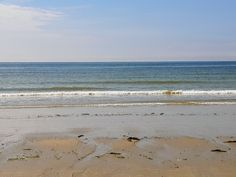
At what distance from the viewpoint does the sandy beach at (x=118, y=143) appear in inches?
373

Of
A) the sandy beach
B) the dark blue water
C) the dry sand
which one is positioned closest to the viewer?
the dry sand

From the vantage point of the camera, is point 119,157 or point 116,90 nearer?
point 119,157

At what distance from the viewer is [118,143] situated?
1252cm

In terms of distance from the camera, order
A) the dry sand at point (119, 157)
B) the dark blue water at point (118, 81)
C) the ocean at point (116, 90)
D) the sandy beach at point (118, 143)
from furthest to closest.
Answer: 1. the dark blue water at point (118, 81)
2. the ocean at point (116, 90)
3. the sandy beach at point (118, 143)
4. the dry sand at point (119, 157)

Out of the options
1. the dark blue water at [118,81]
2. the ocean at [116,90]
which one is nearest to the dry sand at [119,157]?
the ocean at [116,90]

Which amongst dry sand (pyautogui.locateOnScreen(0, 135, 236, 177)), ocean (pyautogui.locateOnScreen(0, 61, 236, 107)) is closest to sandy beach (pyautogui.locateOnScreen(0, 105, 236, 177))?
dry sand (pyautogui.locateOnScreen(0, 135, 236, 177))

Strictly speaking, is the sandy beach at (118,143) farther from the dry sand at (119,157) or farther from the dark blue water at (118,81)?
the dark blue water at (118,81)

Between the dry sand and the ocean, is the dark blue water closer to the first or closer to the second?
the ocean

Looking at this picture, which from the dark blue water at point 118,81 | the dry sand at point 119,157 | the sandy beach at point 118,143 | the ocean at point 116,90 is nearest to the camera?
the dry sand at point 119,157

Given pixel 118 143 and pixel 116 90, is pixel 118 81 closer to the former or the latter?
pixel 116 90

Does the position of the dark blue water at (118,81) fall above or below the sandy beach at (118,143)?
below

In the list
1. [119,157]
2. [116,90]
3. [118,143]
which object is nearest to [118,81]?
[116,90]

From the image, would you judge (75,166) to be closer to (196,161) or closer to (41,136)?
(196,161)

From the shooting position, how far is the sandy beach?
31.1 feet
